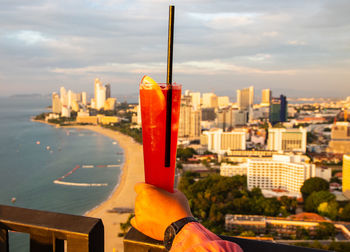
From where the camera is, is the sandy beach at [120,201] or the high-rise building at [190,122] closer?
the sandy beach at [120,201]

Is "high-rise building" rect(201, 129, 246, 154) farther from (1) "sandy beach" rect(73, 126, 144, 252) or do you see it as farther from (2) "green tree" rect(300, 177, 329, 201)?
(2) "green tree" rect(300, 177, 329, 201)

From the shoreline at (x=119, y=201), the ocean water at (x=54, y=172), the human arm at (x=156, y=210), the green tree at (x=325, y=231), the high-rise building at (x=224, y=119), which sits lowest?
the ocean water at (x=54, y=172)

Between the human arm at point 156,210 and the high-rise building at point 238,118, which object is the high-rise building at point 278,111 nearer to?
the high-rise building at point 238,118

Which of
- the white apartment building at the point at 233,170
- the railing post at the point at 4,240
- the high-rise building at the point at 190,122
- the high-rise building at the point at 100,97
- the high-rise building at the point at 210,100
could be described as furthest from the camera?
the high-rise building at the point at 100,97

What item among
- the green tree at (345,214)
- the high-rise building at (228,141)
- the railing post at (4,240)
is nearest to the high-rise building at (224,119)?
the high-rise building at (228,141)

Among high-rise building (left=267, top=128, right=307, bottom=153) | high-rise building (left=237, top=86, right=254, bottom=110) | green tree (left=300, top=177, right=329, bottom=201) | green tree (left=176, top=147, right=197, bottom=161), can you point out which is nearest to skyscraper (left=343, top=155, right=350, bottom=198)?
green tree (left=300, top=177, right=329, bottom=201)

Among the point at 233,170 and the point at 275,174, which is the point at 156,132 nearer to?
the point at 275,174
